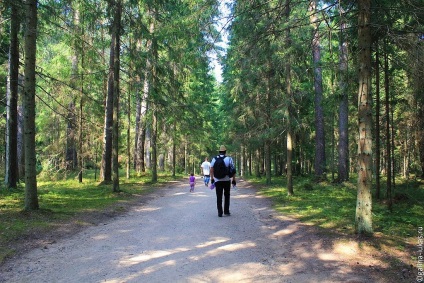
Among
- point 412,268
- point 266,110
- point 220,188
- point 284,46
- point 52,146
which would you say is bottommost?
point 412,268

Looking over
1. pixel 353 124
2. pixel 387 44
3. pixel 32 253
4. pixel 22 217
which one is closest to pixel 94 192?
pixel 22 217

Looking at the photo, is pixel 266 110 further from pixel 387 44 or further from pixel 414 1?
pixel 414 1

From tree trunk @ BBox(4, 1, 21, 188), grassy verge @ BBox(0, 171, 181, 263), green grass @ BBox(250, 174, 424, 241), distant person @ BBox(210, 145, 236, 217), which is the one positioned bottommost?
green grass @ BBox(250, 174, 424, 241)

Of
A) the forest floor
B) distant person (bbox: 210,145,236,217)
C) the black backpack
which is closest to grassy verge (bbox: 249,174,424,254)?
the forest floor

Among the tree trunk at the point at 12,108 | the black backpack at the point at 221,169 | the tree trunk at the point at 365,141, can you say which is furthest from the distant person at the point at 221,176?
the tree trunk at the point at 12,108

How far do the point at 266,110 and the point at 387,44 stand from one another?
10.3m

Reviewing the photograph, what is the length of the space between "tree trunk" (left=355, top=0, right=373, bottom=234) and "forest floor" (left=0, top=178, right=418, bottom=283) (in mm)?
455

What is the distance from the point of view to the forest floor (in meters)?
4.50

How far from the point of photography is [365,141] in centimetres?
604

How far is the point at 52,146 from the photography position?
20219 mm

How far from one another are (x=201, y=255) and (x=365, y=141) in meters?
3.55

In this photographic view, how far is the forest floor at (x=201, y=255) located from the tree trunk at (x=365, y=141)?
46 centimetres

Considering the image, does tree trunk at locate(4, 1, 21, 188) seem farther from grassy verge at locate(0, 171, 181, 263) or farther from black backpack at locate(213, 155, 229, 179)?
black backpack at locate(213, 155, 229, 179)

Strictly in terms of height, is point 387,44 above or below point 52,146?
above
